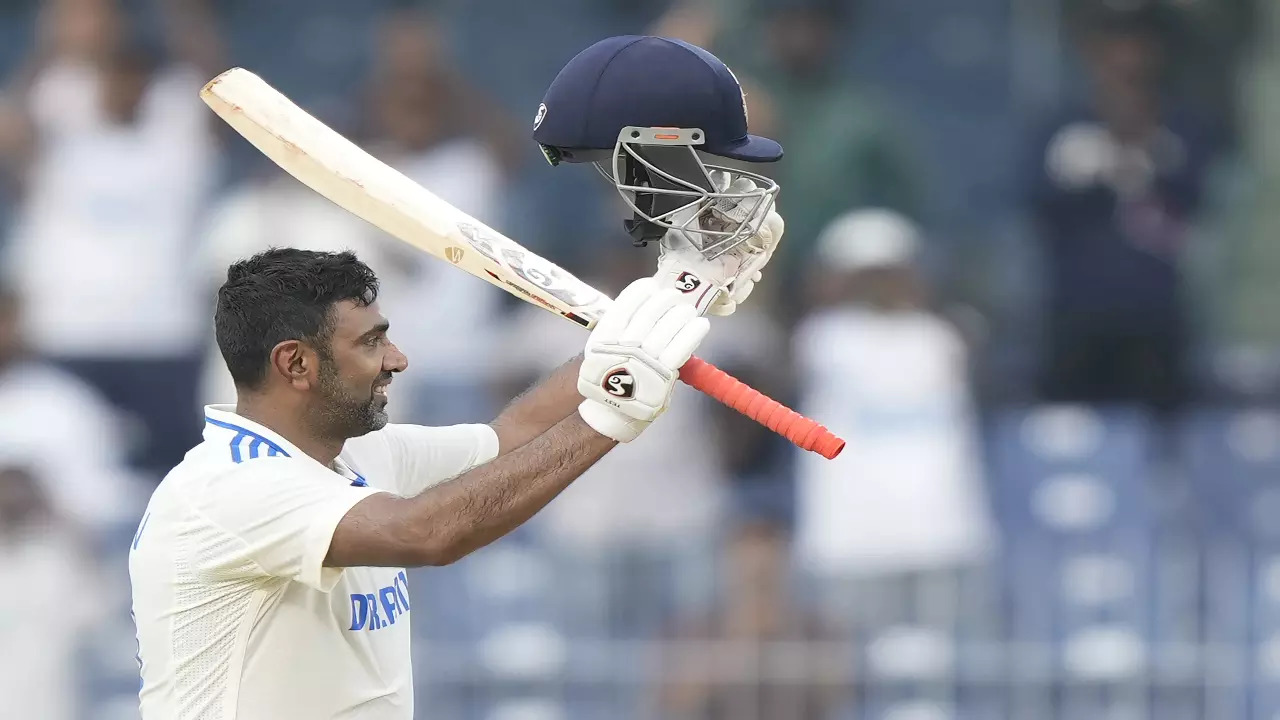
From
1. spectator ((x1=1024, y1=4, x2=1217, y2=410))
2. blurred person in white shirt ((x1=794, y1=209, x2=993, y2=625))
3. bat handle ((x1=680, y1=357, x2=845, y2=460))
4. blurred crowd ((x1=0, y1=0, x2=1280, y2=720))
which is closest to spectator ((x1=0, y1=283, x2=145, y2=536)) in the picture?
blurred crowd ((x1=0, y1=0, x2=1280, y2=720))

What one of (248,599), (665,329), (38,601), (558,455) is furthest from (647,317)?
(38,601)

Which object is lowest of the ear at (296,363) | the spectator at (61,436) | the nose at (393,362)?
the ear at (296,363)

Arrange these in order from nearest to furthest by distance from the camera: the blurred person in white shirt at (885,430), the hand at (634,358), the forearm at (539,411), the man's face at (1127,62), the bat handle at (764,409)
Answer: the hand at (634,358)
the bat handle at (764,409)
the forearm at (539,411)
the blurred person in white shirt at (885,430)
the man's face at (1127,62)

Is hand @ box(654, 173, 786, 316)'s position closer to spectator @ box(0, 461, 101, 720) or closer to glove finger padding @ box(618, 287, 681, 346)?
glove finger padding @ box(618, 287, 681, 346)

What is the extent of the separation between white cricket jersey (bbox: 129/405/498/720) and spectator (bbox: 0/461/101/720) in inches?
125

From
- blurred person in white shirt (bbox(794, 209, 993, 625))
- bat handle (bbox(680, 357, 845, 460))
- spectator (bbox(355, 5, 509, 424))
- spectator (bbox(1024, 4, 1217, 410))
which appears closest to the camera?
bat handle (bbox(680, 357, 845, 460))

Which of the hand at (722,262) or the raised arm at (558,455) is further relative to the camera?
the hand at (722,262)

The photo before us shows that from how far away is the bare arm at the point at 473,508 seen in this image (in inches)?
121

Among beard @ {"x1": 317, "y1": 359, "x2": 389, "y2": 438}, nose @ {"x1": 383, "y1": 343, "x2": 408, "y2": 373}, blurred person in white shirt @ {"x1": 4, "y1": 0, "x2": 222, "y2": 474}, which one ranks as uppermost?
blurred person in white shirt @ {"x1": 4, "y1": 0, "x2": 222, "y2": 474}

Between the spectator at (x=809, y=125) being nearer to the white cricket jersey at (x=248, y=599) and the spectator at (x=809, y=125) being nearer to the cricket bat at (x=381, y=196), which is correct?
the cricket bat at (x=381, y=196)

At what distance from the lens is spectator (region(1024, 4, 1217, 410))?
7.15m

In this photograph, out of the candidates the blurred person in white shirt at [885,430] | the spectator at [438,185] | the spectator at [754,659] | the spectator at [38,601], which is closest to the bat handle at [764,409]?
the spectator at [754,659]

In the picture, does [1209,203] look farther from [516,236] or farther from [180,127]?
[180,127]

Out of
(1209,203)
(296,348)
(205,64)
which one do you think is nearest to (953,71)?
(1209,203)
